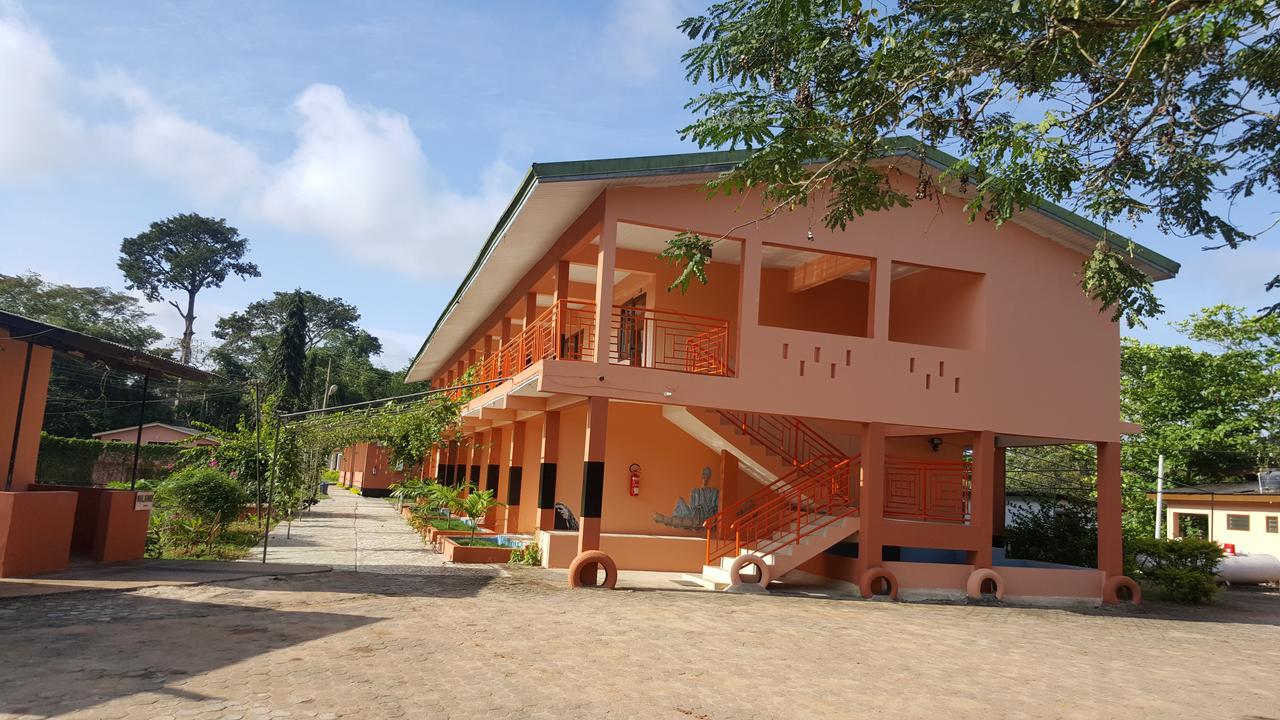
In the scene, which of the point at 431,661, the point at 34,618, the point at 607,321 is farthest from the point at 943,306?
the point at 34,618

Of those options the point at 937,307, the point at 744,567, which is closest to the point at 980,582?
the point at 744,567

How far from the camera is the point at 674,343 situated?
15820 mm

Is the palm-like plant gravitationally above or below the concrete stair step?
above

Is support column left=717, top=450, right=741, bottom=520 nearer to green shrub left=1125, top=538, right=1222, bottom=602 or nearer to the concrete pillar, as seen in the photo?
the concrete pillar

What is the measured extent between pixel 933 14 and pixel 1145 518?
28445 mm

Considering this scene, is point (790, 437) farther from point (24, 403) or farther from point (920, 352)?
point (24, 403)

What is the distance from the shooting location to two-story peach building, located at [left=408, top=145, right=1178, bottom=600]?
13273 mm

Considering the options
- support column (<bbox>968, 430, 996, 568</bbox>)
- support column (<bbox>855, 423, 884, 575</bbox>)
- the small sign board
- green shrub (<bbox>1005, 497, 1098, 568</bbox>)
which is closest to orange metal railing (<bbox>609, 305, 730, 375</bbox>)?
support column (<bbox>855, 423, 884, 575</bbox>)

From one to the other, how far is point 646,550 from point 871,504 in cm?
395

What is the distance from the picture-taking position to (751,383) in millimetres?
13484

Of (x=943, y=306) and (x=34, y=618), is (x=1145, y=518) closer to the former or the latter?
(x=943, y=306)

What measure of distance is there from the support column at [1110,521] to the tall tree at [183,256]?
63071 mm

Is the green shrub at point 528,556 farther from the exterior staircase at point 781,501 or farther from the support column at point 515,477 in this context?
the support column at point 515,477

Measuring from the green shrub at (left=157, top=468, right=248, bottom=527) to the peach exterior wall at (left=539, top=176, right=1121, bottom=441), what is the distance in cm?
655
